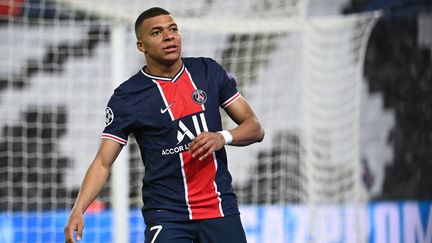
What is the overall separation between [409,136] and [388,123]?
0.92 metres

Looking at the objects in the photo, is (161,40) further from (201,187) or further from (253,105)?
(253,105)

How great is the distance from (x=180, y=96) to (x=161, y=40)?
0.28 meters

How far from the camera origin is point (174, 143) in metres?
4.75

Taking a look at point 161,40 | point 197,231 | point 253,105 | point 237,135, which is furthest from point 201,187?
point 253,105

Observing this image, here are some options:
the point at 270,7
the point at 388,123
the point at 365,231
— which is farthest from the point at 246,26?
the point at 388,123

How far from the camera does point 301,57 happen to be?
956 cm

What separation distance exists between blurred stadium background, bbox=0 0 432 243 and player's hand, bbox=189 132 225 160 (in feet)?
12.0

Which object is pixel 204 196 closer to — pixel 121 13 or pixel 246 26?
pixel 121 13

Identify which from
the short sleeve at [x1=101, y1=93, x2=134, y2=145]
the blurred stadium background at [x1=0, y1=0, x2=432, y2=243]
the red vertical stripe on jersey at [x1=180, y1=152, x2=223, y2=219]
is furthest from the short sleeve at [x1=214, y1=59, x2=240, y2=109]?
the blurred stadium background at [x1=0, y1=0, x2=432, y2=243]

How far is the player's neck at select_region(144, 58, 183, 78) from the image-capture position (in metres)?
4.88

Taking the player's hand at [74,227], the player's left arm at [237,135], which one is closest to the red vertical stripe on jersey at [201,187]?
the player's left arm at [237,135]

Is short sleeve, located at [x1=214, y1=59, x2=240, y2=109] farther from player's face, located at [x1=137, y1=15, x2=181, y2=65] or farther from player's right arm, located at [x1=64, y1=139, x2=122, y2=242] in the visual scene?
player's right arm, located at [x1=64, y1=139, x2=122, y2=242]

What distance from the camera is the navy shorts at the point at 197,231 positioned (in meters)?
4.74

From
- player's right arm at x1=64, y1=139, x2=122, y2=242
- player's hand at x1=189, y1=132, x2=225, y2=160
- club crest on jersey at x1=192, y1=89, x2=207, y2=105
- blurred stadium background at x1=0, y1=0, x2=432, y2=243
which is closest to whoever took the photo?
player's hand at x1=189, y1=132, x2=225, y2=160
